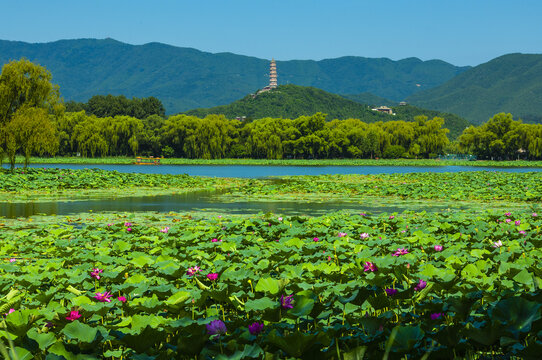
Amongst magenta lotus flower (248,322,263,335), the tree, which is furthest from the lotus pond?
the tree

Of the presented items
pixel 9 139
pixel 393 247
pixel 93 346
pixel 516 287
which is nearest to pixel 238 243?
pixel 393 247

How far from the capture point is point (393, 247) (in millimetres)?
6125

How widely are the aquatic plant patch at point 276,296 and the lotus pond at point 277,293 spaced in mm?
13

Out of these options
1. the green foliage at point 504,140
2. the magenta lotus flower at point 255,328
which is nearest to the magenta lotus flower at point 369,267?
the magenta lotus flower at point 255,328

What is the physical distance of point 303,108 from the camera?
137 metres

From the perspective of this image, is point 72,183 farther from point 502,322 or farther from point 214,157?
point 214,157

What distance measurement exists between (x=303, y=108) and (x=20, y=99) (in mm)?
114012

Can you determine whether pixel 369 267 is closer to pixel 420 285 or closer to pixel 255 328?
pixel 420 285

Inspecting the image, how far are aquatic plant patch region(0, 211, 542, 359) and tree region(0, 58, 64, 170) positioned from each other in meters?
18.3

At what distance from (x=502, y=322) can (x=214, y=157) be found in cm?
6741

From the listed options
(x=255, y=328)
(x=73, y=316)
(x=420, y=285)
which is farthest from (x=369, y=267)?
(x=73, y=316)

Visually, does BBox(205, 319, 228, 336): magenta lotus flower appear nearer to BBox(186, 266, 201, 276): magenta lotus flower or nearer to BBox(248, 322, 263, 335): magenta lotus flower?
BBox(248, 322, 263, 335): magenta lotus flower

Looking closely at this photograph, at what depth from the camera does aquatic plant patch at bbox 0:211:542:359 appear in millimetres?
2539

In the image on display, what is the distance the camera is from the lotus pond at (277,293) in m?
2.54
